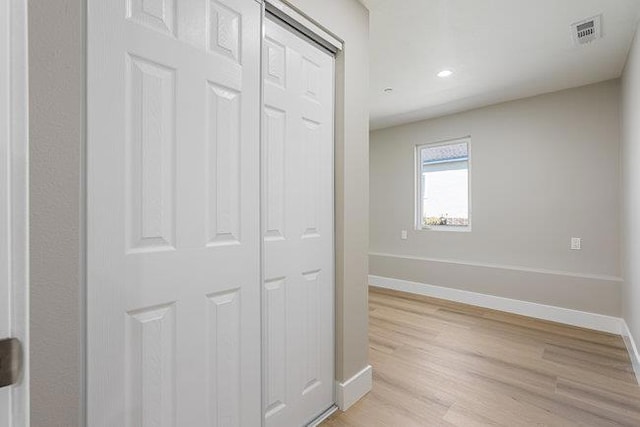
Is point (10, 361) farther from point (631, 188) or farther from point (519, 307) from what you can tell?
point (519, 307)

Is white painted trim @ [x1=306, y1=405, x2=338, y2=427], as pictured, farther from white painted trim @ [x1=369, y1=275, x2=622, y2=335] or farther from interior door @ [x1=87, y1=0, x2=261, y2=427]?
white painted trim @ [x1=369, y1=275, x2=622, y2=335]

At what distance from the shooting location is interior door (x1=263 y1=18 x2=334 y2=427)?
1.51 meters

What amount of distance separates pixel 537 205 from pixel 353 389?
3.04 m

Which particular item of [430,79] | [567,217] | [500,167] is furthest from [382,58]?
[567,217]

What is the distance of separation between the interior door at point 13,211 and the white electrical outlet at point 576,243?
Result: 4.26 meters

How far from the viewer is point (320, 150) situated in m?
1.78

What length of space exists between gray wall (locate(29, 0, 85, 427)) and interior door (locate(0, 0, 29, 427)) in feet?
A: 0.98

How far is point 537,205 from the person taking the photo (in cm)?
349

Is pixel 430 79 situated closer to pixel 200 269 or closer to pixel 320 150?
pixel 320 150

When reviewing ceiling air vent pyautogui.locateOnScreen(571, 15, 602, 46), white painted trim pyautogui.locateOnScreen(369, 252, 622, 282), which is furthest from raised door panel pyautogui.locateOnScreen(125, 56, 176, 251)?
white painted trim pyautogui.locateOnScreen(369, 252, 622, 282)

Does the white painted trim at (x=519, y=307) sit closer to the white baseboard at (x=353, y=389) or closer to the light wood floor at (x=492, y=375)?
the light wood floor at (x=492, y=375)

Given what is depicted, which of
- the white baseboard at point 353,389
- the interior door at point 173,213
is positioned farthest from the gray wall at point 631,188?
the interior door at point 173,213

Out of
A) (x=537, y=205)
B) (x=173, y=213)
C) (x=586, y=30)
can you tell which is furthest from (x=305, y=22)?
(x=537, y=205)

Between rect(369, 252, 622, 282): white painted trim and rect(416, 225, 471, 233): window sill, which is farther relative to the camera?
rect(416, 225, 471, 233): window sill
